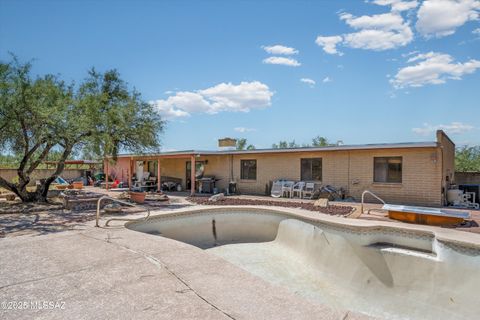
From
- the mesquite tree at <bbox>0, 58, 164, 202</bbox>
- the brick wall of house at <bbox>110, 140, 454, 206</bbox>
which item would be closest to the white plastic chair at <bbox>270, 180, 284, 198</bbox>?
the brick wall of house at <bbox>110, 140, 454, 206</bbox>

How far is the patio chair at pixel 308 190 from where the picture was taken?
582 inches

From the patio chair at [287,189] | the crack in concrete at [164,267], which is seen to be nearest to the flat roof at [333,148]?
the patio chair at [287,189]

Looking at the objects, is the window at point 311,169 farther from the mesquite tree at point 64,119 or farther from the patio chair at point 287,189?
the mesquite tree at point 64,119

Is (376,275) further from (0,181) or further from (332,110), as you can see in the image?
(332,110)

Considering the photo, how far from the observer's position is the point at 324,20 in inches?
480

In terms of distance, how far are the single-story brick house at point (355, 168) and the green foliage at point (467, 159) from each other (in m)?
13.0

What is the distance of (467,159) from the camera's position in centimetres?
2791

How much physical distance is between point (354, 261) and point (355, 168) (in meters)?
6.75

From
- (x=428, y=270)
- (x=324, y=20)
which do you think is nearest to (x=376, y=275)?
(x=428, y=270)

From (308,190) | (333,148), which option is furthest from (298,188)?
(333,148)

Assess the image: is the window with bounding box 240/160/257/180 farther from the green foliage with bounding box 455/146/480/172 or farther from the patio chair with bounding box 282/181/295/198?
the green foliage with bounding box 455/146/480/172

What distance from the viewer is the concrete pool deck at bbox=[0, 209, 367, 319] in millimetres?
3416

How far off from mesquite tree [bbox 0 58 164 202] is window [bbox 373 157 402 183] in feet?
31.7

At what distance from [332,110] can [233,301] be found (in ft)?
69.2
